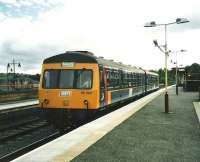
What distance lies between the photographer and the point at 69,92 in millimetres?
14688

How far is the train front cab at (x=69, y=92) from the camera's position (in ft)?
47.9

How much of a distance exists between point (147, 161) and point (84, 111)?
7.16 m

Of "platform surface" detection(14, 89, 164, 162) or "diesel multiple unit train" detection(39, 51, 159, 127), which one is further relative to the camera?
"diesel multiple unit train" detection(39, 51, 159, 127)

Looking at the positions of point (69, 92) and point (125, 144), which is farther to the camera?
point (69, 92)

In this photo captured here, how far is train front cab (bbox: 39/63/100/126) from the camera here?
47.9 feet

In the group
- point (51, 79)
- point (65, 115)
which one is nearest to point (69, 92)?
point (65, 115)

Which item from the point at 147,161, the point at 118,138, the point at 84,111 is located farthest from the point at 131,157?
the point at 84,111

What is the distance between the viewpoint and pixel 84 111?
Answer: 14.5m

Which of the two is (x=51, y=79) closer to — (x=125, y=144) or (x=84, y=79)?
(x=84, y=79)

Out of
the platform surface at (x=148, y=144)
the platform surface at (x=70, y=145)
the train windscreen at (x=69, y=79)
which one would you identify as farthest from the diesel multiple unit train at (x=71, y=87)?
the platform surface at (x=148, y=144)

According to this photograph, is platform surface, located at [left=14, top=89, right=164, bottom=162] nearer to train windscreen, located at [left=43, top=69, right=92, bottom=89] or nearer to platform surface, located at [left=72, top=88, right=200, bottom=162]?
platform surface, located at [left=72, top=88, right=200, bottom=162]

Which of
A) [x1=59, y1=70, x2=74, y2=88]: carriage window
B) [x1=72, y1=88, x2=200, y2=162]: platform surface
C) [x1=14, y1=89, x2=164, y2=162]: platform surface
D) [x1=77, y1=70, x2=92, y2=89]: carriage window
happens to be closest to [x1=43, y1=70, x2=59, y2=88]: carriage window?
[x1=59, y1=70, x2=74, y2=88]: carriage window

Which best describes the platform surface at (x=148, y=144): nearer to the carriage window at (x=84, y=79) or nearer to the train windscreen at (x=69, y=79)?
the carriage window at (x=84, y=79)

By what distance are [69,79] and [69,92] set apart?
57 centimetres
